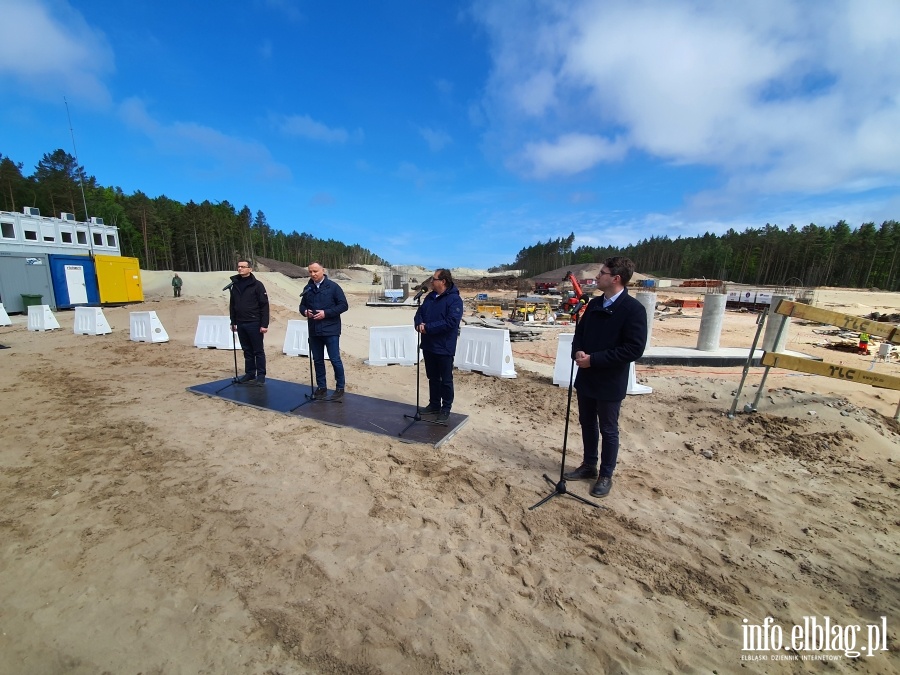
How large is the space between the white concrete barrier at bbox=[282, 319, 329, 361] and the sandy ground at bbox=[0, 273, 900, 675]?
12.3 feet

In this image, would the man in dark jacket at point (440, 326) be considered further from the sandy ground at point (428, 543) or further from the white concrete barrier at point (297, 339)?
the white concrete barrier at point (297, 339)

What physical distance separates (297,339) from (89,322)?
8.55 meters

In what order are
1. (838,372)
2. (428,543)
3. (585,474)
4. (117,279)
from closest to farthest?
(428,543), (585,474), (838,372), (117,279)

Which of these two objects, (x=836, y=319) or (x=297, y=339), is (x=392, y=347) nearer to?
(x=297, y=339)

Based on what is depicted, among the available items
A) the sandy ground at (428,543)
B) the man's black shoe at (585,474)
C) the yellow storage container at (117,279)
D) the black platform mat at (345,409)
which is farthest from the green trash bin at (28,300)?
the man's black shoe at (585,474)

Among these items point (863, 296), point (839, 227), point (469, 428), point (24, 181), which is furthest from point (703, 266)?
point (24, 181)

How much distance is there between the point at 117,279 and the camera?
22.3 metres

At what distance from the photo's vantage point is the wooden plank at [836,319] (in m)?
5.22

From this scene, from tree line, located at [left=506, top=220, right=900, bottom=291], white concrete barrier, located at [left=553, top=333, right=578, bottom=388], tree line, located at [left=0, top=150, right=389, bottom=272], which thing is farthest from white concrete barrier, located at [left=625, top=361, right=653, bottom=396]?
tree line, located at [left=0, top=150, right=389, bottom=272]

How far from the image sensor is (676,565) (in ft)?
9.02

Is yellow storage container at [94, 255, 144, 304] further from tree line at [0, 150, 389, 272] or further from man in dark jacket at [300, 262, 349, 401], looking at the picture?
tree line at [0, 150, 389, 272]

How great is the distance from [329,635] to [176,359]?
9098 mm

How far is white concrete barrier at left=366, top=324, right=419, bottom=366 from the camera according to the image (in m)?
8.82

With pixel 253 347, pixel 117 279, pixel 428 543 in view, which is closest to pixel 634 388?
pixel 428 543
